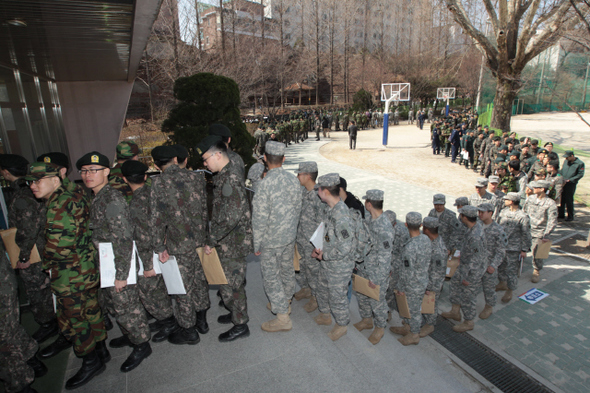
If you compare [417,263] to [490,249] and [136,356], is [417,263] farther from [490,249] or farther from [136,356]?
[136,356]

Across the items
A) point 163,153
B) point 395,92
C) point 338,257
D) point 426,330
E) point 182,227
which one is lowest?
point 426,330

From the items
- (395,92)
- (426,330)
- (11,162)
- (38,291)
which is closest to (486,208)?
(426,330)

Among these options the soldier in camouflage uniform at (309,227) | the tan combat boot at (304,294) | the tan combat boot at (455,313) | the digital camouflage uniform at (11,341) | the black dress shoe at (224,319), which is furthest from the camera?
the tan combat boot at (304,294)

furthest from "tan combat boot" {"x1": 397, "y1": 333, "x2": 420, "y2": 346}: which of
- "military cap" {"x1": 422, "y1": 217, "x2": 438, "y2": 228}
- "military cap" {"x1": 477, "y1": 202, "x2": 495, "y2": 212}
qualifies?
"military cap" {"x1": 477, "y1": 202, "x2": 495, "y2": 212}

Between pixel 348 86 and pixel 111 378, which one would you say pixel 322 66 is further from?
pixel 111 378

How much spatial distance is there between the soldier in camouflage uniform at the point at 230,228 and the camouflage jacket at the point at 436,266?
2.07 m

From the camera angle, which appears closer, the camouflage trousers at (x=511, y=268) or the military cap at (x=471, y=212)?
the military cap at (x=471, y=212)

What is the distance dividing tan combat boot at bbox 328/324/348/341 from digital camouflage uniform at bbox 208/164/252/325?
941 millimetres

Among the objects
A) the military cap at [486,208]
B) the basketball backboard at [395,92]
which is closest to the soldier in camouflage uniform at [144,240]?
the military cap at [486,208]

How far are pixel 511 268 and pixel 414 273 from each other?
7.16ft

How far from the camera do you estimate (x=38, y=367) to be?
316 cm

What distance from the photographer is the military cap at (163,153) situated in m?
3.38

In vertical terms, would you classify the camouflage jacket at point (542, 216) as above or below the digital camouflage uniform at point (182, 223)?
below

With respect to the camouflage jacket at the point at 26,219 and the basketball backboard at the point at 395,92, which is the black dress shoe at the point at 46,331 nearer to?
the camouflage jacket at the point at 26,219
